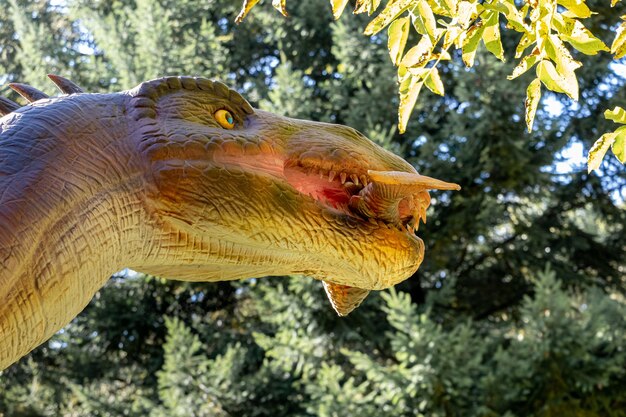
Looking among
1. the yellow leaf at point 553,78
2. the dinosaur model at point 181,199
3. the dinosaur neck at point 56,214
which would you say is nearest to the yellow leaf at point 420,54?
the yellow leaf at point 553,78

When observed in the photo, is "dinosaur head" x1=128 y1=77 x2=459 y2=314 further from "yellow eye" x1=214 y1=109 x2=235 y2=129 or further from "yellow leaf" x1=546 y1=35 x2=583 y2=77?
"yellow leaf" x1=546 y1=35 x2=583 y2=77

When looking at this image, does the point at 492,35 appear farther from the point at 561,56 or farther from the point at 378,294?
the point at 378,294

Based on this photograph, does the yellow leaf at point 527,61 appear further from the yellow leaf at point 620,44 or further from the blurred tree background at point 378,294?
the blurred tree background at point 378,294

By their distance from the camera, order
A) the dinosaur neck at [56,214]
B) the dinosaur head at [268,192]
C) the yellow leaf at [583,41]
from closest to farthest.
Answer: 1. the dinosaur neck at [56,214]
2. the dinosaur head at [268,192]
3. the yellow leaf at [583,41]

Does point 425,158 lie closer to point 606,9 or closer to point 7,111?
point 606,9

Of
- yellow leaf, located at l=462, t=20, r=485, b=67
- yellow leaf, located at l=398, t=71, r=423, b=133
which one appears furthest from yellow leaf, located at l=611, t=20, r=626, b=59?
yellow leaf, located at l=398, t=71, r=423, b=133

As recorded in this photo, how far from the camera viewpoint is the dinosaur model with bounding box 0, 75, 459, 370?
2.98 feet

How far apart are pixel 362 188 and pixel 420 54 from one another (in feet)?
1.98

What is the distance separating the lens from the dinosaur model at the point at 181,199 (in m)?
0.91

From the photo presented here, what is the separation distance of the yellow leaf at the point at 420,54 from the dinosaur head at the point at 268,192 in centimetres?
50

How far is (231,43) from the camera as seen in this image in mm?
9477

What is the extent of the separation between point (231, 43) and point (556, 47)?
8.14m

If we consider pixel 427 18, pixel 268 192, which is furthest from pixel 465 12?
pixel 268 192

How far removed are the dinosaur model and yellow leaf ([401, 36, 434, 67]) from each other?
19.7 inches
